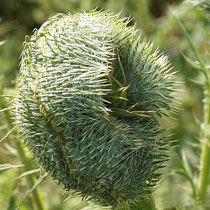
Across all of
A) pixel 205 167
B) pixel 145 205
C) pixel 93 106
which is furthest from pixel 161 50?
pixel 93 106

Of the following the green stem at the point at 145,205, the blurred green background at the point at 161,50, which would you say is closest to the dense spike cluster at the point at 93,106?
the green stem at the point at 145,205

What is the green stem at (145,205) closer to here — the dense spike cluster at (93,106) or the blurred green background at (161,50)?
the dense spike cluster at (93,106)

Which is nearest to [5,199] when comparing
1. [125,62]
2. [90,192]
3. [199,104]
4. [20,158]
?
[20,158]

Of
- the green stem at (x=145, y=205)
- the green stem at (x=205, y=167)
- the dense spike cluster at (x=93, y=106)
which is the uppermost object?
the dense spike cluster at (x=93, y=106)

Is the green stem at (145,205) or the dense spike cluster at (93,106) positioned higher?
the dense spike cluster at (93,106)

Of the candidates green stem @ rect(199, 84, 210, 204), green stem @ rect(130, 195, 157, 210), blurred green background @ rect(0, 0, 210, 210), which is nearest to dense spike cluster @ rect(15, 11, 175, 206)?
green stem @ rect(130, 195, 157, 210)

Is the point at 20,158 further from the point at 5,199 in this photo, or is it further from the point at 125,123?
→ the point at 5,199
